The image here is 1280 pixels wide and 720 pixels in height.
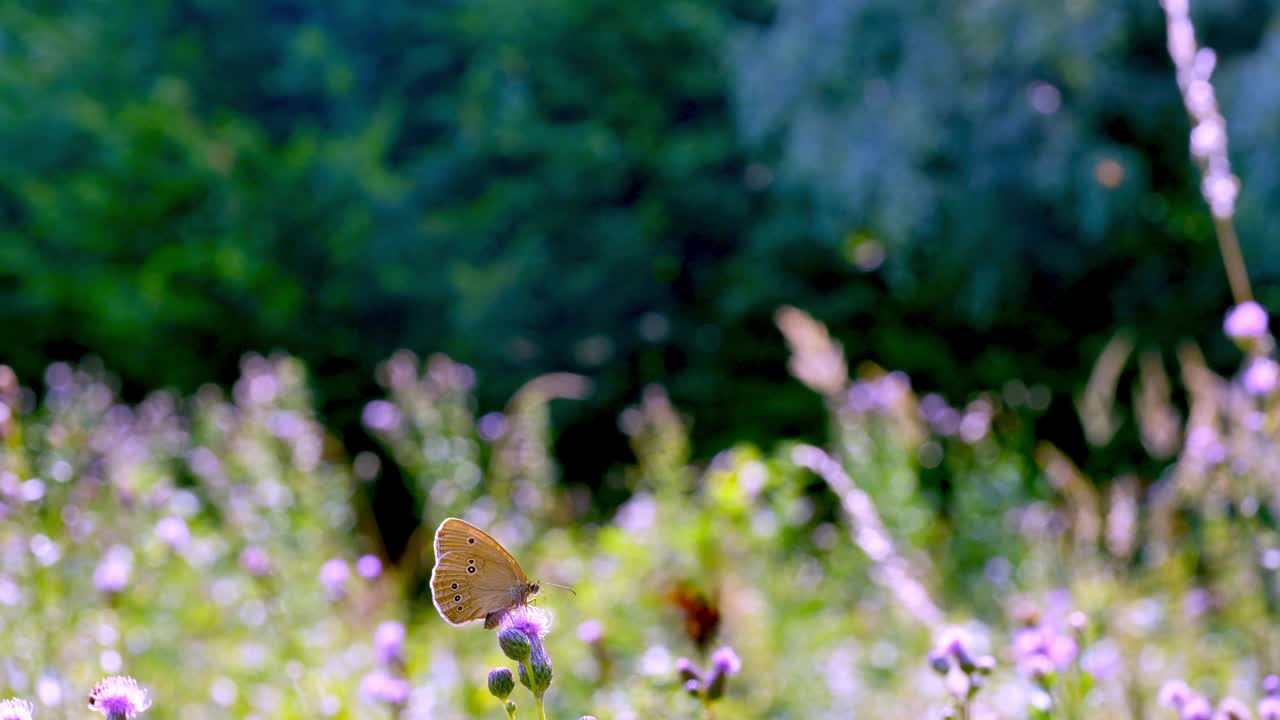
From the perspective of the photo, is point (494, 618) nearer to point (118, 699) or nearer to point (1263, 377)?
point (118, 699)

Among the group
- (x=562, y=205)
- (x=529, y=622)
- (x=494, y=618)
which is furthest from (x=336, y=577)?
(x=562, y=205)

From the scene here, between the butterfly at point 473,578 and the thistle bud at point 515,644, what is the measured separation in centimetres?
9

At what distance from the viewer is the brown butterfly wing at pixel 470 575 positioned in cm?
109

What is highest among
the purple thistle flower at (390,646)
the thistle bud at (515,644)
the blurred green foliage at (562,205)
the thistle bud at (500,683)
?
the thistle bud at (515,644)

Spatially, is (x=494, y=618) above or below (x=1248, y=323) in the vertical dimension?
below

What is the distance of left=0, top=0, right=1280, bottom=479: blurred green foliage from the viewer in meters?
6.04

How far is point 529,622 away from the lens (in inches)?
41.7

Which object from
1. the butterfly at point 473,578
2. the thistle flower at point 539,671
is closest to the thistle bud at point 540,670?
the thistle flower at point 539,671

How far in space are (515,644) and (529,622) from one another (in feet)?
0.18

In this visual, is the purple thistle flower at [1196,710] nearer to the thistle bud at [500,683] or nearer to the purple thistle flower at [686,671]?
the purple thistle flower at [686,671]

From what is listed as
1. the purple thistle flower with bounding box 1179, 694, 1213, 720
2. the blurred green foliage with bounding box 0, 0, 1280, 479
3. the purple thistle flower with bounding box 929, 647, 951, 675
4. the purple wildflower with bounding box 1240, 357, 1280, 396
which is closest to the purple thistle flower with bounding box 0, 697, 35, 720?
the purple thistle flower with bounding box 929, 647, 951, 675

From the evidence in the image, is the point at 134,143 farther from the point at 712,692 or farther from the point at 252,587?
the point at 712,692

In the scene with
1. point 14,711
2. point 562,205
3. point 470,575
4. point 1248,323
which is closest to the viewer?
point 14,711

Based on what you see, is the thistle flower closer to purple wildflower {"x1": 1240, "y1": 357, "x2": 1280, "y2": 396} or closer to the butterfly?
the butterfly
